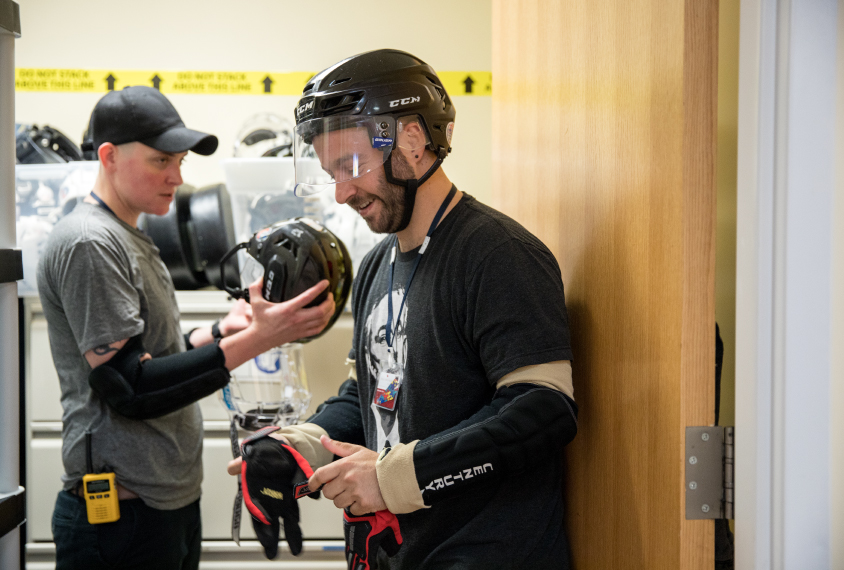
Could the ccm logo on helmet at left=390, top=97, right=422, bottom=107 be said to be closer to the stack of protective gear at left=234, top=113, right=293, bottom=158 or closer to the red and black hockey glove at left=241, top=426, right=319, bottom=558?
the red and black hockey glove at left=241, top=426, right=319, bottom=558

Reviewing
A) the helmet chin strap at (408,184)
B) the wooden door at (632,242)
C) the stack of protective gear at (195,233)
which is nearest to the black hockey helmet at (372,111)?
the helmet chin strap at (408,184)

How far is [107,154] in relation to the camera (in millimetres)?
1940

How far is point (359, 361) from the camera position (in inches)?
55.9

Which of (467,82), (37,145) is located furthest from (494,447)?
(467,82)

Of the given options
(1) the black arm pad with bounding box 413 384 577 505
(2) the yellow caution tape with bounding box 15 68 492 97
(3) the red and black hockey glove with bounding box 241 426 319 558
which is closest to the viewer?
(1) the black arm pad with bounding box 413 384 577 505

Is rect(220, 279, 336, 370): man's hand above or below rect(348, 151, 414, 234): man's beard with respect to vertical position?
below

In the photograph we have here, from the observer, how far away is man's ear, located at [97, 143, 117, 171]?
76.1 inches

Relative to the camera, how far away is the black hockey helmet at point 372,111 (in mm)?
1228

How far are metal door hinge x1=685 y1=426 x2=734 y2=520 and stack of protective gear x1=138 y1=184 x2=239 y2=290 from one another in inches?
78.6

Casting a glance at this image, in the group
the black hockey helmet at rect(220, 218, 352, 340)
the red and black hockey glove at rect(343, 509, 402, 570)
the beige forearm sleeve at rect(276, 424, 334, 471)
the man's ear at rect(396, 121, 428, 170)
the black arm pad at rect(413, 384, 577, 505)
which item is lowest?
the red and black hockey glove at rect(343, 509, 402, 570)

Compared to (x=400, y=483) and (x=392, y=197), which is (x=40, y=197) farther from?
(x=400, y=483)

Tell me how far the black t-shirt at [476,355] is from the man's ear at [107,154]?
1158 millimetres

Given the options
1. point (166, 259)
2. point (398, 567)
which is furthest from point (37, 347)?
point (398, 567)

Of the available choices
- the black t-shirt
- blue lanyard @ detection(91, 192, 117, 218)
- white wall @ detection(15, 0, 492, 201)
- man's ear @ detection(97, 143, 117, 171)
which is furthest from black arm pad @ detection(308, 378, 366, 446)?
white wall @ detection(15, 0, 492, 201)
